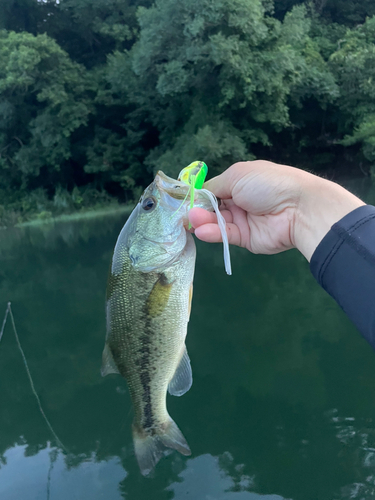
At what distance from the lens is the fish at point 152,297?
1605 millimetres

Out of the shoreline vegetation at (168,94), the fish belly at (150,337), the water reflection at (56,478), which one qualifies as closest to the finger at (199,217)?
the fish belly at (150,337)

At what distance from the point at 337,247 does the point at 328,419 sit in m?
2.78

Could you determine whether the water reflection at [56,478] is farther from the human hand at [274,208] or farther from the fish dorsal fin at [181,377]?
the human hand at [274,208]

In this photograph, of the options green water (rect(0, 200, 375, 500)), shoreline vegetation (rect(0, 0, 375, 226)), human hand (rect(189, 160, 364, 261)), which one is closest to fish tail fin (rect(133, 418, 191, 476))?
human hand (rect(189, 160, 364, 261))

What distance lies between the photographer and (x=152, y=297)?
160 cm

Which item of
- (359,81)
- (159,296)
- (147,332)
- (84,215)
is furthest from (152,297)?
(359,81)

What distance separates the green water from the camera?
123 inches

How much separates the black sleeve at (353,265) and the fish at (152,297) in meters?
0.49

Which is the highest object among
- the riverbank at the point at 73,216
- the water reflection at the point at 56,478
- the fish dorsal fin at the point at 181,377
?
the fish dorsal fin at the point at 181,377

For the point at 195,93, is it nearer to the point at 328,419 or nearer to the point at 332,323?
the point at 332,323

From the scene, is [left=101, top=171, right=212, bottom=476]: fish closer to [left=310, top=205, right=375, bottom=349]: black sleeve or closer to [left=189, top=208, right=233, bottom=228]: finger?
[left=189, top=208, right=233, bottom=228]: finger

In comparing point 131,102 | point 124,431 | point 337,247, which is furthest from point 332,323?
point 131,102

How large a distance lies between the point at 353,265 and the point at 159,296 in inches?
27.8

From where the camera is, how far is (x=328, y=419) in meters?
3.57
